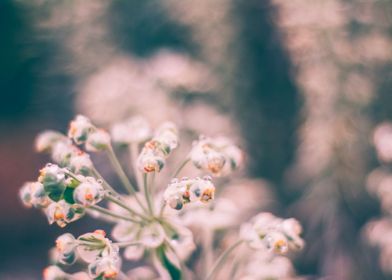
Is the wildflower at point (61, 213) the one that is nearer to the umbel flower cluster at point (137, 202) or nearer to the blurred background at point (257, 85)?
the umbel flower cluster at point (137, 202)

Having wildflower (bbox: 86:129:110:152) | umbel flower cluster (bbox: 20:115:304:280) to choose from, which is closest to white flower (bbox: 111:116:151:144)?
umbel flower cluster (bbox: 20:115:304:280)

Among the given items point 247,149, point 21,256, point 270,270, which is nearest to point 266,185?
point 247,149

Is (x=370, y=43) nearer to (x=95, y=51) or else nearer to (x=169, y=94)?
(x=169, y=94)

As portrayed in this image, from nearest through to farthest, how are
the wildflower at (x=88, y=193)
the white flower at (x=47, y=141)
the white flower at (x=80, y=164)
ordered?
the wildflower at (x=88, y=193) → the white flower at (x=80, y=164) → the white flower at (x=47, y=141)

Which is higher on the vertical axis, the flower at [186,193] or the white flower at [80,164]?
the white flower at [80,164]

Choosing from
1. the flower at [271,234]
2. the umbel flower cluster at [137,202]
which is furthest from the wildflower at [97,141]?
the flower at [271,234]

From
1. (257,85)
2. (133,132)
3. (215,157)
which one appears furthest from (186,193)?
(257,85)
